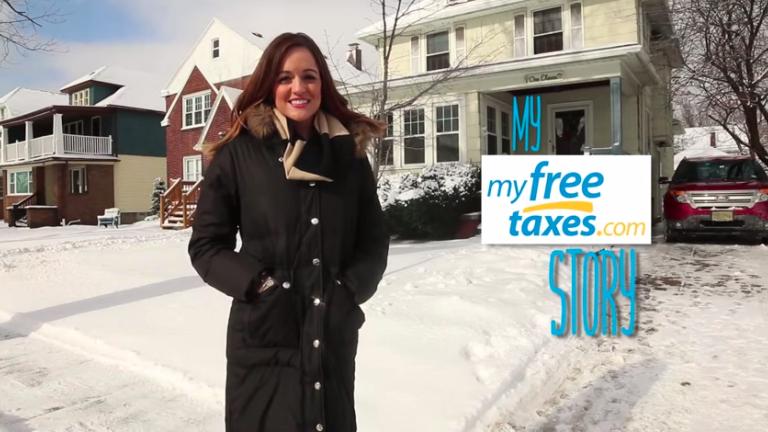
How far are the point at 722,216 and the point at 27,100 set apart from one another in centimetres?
4298

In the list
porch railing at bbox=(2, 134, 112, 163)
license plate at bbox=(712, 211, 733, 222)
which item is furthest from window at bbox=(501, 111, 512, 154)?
porch railing at bbox=(2, 134, 112, 163)

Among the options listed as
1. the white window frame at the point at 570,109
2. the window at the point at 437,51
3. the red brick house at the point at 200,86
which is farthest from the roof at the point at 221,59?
the white window frame at the point at 570,109

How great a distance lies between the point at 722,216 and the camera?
33.7 feet

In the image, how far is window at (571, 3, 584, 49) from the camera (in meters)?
15.0

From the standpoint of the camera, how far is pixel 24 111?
37125 millimetres

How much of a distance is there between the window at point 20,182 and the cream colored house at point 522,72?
2520 centimetres

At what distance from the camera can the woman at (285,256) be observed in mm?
1759

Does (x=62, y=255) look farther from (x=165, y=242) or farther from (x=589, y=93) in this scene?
(x=589, y=93)

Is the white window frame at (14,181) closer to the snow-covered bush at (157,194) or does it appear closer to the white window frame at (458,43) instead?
the snow-covered bush at (157,194)

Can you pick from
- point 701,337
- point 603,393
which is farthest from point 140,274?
point 701,337

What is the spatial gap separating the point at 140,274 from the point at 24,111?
37045 mm

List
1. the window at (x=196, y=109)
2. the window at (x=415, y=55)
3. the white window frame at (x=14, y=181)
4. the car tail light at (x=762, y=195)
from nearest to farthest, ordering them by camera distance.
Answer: the car tail light at (x=762, y=195) < the window at (x=415, y=55) < the window at (x=196, y=109) < the white window frame at (x=14, y=181)

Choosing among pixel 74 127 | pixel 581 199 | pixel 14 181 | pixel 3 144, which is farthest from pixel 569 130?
pixel 3 144

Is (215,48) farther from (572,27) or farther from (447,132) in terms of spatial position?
(572,27)
